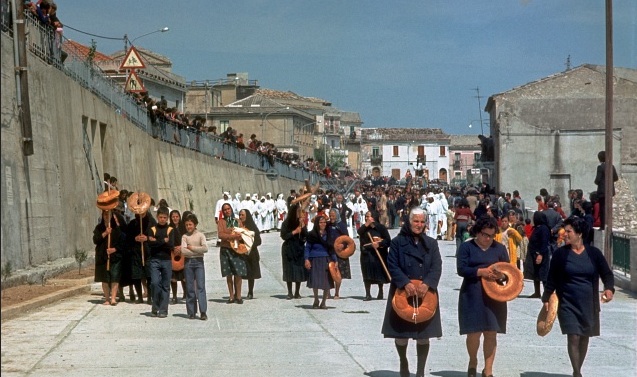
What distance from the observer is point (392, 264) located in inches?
404

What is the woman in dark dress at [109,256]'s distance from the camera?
723 inches

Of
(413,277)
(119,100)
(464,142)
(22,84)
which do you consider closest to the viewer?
(413,277)

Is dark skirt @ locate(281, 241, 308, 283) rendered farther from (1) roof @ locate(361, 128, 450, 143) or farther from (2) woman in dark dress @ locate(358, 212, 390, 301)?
(1) roof @ locate(361, 128, 450, 143)

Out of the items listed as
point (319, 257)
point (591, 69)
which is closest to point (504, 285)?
point (319, 257)

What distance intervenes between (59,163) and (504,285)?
16.2 metres

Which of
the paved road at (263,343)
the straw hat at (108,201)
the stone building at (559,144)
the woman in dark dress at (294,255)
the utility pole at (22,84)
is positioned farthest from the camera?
the stone building at (559,144)

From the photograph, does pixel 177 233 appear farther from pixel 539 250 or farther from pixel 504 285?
pixel 504 285

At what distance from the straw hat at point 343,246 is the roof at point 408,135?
14021 centimetres

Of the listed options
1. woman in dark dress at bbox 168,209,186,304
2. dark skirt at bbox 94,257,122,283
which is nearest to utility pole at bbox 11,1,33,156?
dark skirt at bbox 94,257,122,283

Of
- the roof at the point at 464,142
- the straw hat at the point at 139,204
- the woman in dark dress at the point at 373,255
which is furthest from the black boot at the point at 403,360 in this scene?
the roof at the point at 464,142

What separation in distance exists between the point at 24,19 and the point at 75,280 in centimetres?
516

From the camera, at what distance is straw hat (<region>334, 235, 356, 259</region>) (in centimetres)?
1869

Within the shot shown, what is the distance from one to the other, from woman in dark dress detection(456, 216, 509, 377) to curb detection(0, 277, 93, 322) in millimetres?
7127

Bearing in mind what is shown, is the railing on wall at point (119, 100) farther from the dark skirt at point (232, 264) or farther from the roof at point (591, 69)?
the roof at point (591, 69)
